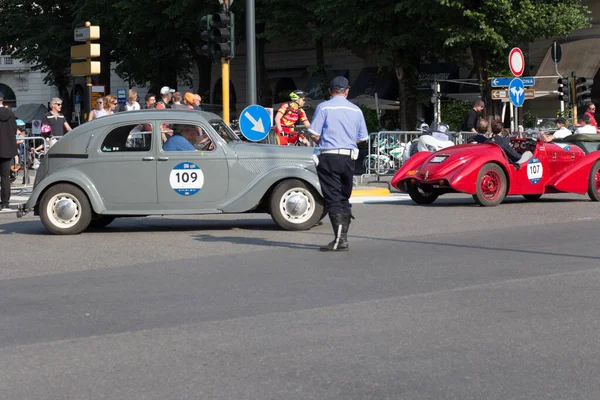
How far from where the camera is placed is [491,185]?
1705 centimetres

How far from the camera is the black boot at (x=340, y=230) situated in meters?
11.4

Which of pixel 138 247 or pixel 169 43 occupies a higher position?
pixel 169 43

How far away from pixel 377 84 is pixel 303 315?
38.9 m

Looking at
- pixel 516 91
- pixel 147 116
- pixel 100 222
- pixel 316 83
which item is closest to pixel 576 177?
pixel 147 116

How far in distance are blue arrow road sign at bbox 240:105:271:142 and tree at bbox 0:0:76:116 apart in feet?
97.2

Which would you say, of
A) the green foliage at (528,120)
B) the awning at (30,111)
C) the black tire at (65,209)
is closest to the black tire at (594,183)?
the black tire at (65,209)

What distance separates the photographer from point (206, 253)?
11648mm

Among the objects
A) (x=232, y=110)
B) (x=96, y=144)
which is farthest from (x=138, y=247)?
(x=232, y=110)

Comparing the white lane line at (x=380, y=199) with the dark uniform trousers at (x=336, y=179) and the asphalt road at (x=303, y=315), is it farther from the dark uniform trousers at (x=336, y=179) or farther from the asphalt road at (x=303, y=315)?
the dark uniform trousers at (x=336, y=179)

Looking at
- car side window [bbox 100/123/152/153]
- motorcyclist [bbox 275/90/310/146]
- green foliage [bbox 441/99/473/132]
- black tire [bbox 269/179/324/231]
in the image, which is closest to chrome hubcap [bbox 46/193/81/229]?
car side window [bbox 100/123/152/153]

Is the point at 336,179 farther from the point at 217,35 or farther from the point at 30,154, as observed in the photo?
the point at 30,154

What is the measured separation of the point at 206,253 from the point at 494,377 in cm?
626

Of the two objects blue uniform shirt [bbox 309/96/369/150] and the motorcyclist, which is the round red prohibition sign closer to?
the motorcyclist

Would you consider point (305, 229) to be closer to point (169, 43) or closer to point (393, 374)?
point (393, 374)
